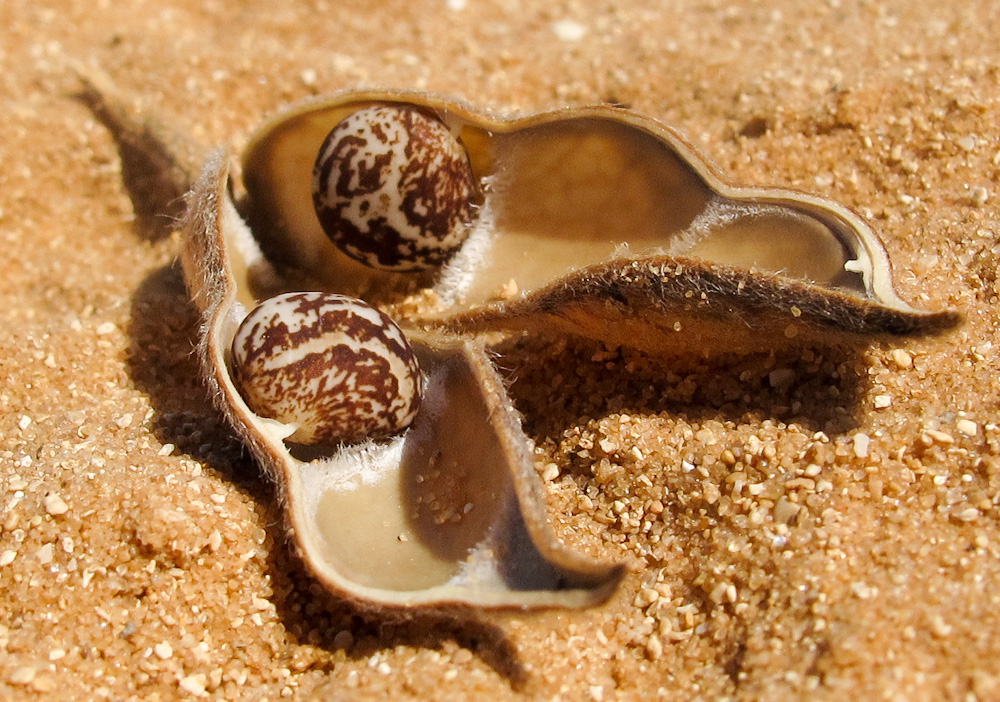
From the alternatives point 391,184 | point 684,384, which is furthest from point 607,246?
point 391,184

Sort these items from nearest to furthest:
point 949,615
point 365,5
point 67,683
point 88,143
A: 1. point 949,615
2. point 67,683
3. point 88,143
4. point 365,5

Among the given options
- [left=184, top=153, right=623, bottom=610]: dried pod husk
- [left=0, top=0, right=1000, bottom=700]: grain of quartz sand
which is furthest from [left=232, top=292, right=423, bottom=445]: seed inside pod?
[left=0, top=0, right=1000, bottom=700]: grain of quartz sand

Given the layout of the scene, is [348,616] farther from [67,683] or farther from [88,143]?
[88,143]

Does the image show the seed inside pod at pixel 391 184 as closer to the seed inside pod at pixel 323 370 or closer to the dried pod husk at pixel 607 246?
the dried pod husk at pixel 607 246

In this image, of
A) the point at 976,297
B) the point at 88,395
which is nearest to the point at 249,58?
the point at 88,395

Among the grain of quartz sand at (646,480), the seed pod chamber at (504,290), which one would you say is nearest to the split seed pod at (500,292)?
the seed pod chamber at (504,290)
